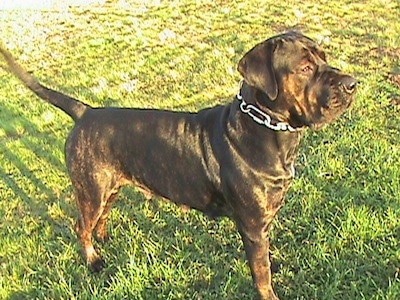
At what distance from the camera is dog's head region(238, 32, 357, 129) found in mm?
3186

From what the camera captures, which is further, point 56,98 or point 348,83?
point 56,98

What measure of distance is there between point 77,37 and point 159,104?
5688 millimetres

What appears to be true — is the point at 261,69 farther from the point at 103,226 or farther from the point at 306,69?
the point at 103,226

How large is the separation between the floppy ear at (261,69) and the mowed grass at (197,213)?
132 cm

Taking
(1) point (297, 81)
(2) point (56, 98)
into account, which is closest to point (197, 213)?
(2) point (56, 98)

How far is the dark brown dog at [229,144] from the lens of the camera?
3232 mm

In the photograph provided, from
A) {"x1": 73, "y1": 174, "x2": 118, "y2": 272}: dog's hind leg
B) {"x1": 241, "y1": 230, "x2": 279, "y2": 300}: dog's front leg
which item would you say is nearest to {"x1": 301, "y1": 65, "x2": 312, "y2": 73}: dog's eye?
{"x1": 241, "y1": 230, "x2": 279, "y2": 300}: dog's front leg

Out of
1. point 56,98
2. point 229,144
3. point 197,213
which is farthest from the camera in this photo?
point 197,213

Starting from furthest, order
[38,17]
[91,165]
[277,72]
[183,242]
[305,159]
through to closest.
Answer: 1. [38,17]
2. [305,159]
3. [183,242]
4. [91,165]
5. [277,72]

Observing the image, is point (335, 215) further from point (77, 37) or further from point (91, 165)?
point (77, 37)

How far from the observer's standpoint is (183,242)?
4219mm

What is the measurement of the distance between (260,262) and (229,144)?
0.78 m

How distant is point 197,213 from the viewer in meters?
4.55

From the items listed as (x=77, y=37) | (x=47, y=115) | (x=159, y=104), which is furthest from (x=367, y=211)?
(x=77, y=37)
